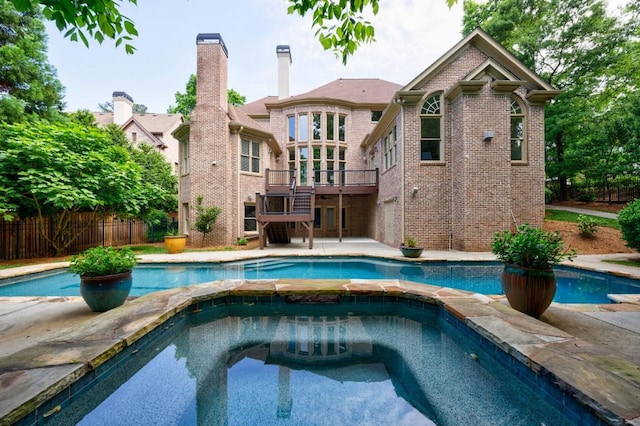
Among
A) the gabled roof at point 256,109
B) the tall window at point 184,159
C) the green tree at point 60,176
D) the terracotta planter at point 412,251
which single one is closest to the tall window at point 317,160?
the gabled roof at point 256,109

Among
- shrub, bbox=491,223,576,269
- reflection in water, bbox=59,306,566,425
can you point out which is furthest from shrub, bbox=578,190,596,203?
reflection in water, bbox=59,306,566,425

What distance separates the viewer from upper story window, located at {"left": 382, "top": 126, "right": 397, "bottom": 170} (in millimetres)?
11664

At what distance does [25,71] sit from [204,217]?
11.4 m

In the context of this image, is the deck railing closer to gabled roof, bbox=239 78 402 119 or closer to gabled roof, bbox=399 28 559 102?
gabled roof, bbox=239 78 402 119

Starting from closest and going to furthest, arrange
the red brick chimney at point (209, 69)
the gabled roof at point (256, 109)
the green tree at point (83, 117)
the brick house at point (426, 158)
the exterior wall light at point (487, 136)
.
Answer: the exterior wall light at point (487, 136), the brick house at point (426, 158), the red brick chimney at point (209, 69), the green tree at point (83, 117), the gabled roof at point (256, 109)

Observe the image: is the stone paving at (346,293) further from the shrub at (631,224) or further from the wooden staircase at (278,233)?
the wooden staircase at (278,233)

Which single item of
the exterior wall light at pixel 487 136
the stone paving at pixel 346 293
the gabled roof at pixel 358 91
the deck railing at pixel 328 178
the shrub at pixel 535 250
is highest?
the gabled roof at pixel 358 91

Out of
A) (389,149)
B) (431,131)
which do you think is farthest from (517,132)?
(389,149)

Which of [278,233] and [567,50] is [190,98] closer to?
[278,233]

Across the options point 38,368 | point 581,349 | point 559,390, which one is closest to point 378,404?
point 559,390

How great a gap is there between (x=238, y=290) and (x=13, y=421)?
2721 millimetres

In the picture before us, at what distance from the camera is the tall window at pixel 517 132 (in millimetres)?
10492

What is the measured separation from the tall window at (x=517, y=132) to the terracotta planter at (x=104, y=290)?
513 inches

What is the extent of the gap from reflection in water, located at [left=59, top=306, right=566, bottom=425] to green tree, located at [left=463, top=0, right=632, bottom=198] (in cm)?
1746
